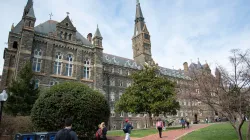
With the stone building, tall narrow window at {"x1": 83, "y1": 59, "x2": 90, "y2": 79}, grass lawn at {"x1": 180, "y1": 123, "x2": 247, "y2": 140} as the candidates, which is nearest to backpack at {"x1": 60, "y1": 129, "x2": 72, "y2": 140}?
grass lawn at {"x1": 180, "y1": 123, "x2": 247, "y2": 140}

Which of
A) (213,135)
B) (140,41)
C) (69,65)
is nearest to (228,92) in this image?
(213,135)

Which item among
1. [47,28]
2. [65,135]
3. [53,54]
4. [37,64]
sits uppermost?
[47,28]

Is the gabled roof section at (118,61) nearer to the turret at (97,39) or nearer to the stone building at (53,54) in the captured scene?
the turret at (97,39)

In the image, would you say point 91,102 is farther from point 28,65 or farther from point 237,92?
point 28,65

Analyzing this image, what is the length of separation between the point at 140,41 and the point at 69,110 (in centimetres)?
6420

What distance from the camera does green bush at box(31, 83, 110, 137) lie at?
15.7 m

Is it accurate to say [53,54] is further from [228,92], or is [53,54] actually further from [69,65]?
[228,92]

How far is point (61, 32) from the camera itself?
36.3 metres

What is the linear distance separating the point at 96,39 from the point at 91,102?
983 inches

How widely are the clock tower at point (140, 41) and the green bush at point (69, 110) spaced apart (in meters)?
55.5

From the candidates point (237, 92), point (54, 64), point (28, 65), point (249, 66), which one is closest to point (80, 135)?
point (237, 92)

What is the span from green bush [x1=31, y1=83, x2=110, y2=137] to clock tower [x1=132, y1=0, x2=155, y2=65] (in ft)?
182

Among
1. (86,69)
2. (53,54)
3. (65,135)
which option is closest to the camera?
(65,135)

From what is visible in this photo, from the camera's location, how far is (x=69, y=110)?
16.0m
